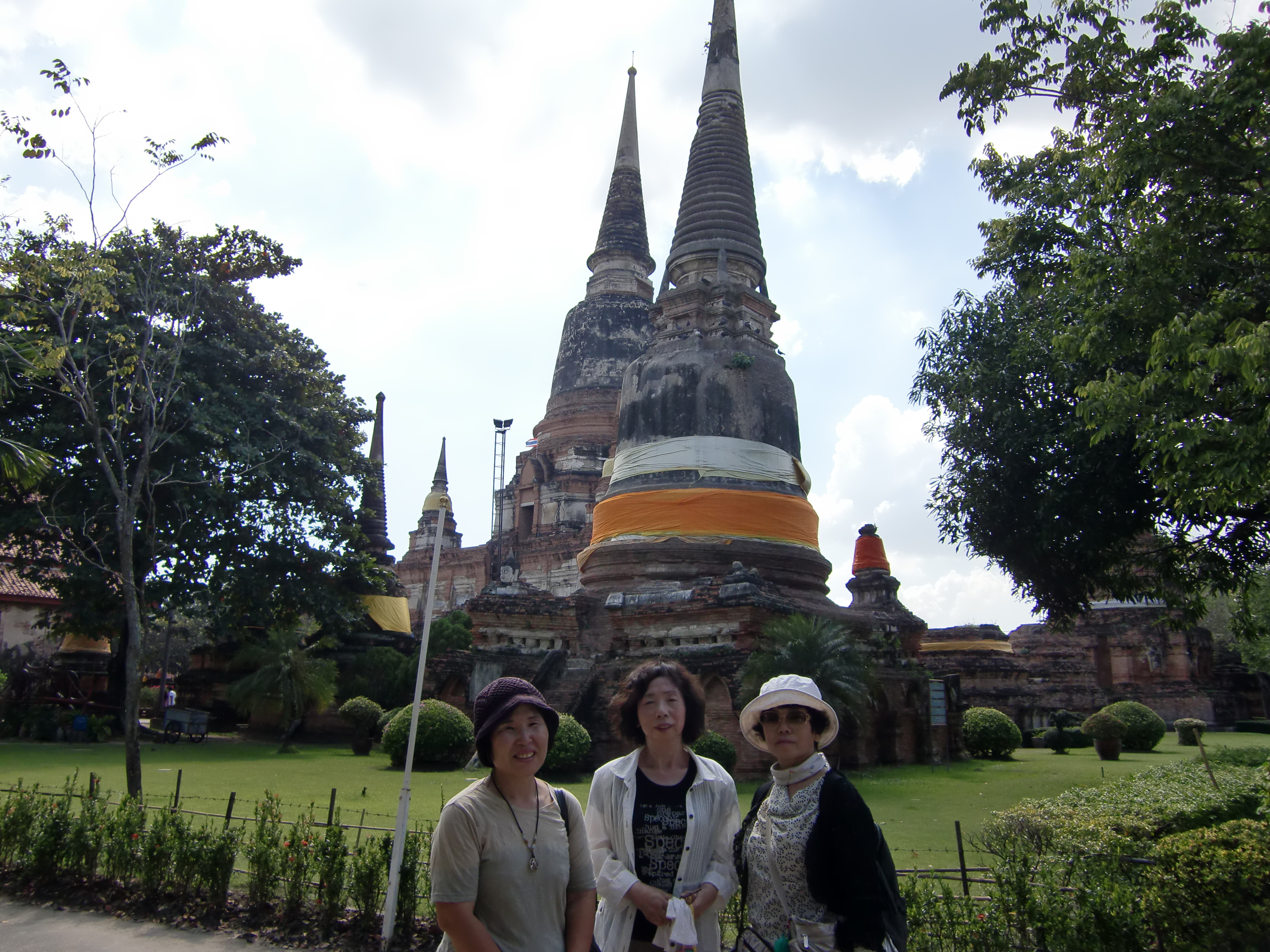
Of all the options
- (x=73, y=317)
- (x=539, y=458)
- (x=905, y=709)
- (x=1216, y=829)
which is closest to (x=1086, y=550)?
(x=905, y=709)

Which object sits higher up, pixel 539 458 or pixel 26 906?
pixel 539 458

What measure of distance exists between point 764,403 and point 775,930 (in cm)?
1681

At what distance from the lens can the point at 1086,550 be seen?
12.6m

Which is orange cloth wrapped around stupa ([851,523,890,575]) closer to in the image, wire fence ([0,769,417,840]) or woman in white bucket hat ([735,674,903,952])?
wire fence ([0,769,417,840])

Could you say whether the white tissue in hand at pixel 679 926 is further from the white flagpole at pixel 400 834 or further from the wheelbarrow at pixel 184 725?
the wheelbarrow at pixel 184 725

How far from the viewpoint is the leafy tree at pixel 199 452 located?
1742cm

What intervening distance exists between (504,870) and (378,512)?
84.0 ft

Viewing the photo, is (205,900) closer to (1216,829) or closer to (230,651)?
(1216,829)

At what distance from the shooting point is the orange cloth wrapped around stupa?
2270 cm

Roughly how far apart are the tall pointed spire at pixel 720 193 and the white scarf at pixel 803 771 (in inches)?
752

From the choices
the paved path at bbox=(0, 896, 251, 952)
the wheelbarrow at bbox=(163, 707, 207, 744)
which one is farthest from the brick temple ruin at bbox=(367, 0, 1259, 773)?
the paved path at bbox=(0, 896, 251, 952)

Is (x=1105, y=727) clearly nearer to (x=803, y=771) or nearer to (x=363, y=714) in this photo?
(x=363, y=714)

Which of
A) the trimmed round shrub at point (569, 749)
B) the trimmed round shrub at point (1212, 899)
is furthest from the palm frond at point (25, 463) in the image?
the trimmed round shrub at point (1212, 899)

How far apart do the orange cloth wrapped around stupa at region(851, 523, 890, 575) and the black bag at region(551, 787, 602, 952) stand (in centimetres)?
1961
